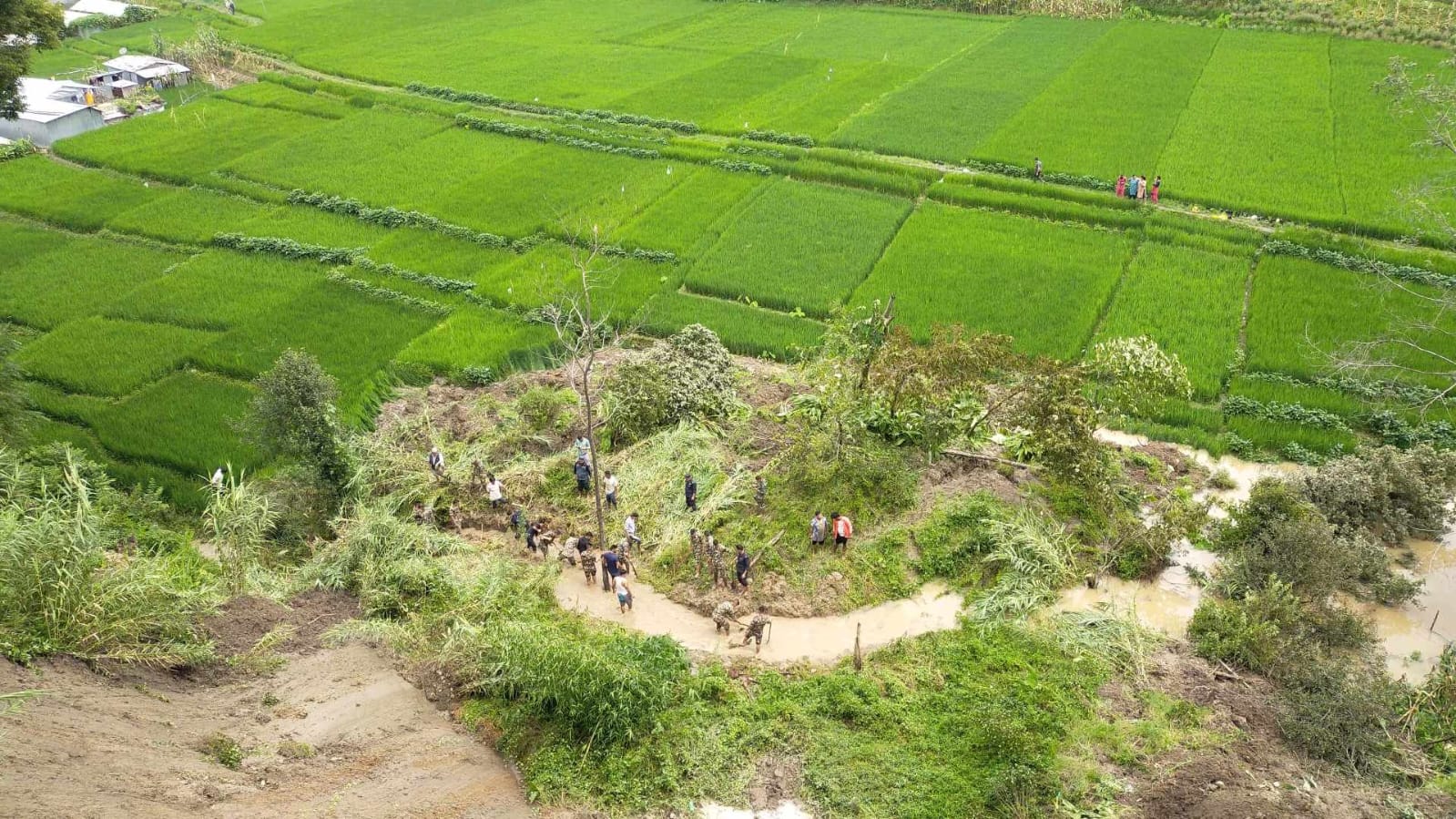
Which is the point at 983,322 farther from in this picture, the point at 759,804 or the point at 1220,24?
the point at 1220,24

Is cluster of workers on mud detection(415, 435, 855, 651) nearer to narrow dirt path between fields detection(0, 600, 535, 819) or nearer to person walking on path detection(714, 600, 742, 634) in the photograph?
person walking on path detection(714, 600, 742, 634)

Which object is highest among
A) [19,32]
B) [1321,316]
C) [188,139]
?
[19,32]

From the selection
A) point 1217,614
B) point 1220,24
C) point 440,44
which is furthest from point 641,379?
point 1220,24

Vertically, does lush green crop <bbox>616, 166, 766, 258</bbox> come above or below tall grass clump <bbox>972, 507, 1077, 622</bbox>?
above

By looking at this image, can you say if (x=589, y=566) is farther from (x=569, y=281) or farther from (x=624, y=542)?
(x=569, y=281)

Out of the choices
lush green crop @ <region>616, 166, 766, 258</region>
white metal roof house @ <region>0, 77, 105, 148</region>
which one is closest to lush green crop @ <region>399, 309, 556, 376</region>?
lush green crop @ <region>616, 166, 766, 258</region>

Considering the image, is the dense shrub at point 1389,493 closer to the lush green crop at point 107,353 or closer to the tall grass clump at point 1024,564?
the tall grass clump at point 1024,564

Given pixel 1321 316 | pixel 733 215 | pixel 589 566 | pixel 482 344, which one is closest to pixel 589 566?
pixel 589 566
